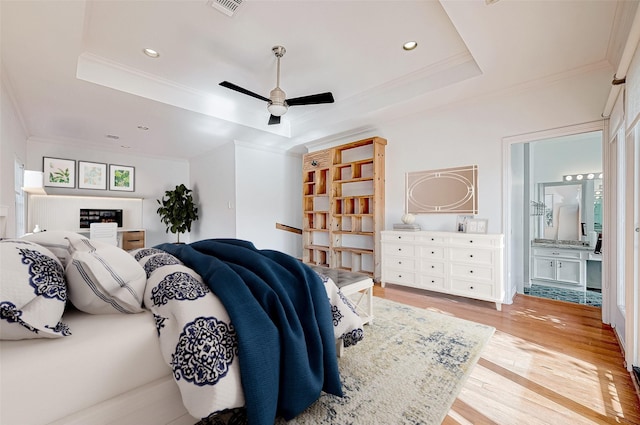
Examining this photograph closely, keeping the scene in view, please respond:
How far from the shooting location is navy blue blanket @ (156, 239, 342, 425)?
1008 mm

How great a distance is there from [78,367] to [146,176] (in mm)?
6316

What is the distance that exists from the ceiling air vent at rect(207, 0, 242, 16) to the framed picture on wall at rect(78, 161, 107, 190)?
495 cm

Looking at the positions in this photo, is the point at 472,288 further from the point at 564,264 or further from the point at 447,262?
the point at 564,264

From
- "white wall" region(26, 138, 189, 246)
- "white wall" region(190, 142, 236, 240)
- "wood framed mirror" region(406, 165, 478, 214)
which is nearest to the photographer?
"wood framed mirror" region(406, 165, 478, 214)

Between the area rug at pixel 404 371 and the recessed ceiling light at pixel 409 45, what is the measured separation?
2.71 meters

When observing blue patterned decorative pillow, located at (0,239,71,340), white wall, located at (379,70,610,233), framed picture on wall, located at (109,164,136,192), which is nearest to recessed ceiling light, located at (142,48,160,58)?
blue patterned decorative pillow, located at (0,239,71,340)

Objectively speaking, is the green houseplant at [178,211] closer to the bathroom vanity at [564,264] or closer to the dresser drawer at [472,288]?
the dresser drawer at [472,288]

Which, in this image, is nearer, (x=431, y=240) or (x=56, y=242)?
(x=56, y=242)

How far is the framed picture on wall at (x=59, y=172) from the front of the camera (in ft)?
16.0

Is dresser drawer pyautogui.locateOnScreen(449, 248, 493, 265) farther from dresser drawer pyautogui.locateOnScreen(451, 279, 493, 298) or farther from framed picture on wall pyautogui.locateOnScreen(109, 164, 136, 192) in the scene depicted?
framed picture on wall pyautogui.locateOnScreen(109, 164, 136, 192)

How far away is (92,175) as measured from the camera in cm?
540

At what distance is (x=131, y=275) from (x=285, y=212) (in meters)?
4.94

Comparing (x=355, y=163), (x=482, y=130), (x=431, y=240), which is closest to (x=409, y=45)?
(x=482, y=130)

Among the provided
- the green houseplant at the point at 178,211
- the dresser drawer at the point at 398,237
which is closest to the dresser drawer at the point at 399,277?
the dresser drawer at the point at 398,237
